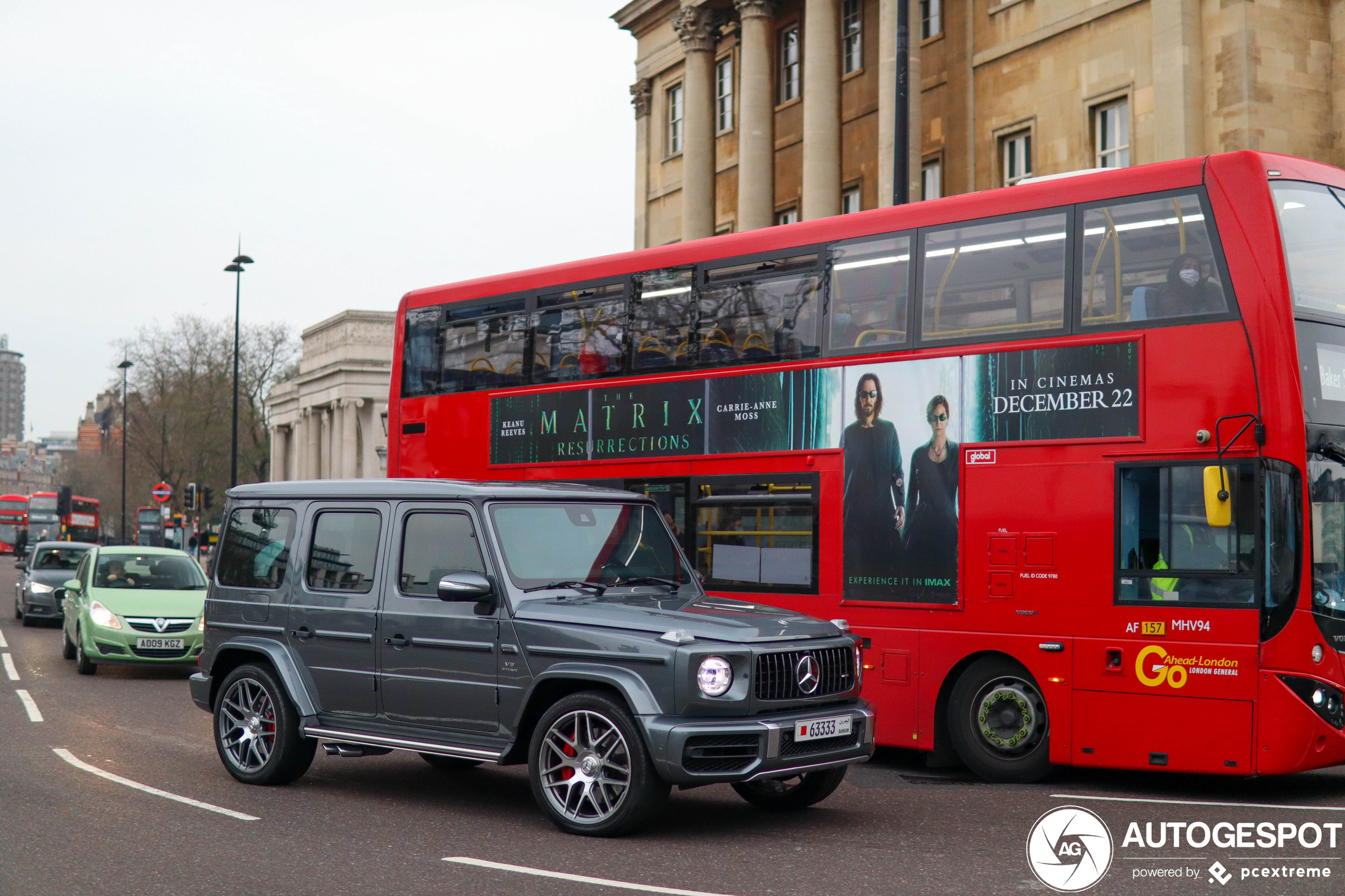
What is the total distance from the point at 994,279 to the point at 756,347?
2.24 metres

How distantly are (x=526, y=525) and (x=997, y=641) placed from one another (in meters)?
3.69

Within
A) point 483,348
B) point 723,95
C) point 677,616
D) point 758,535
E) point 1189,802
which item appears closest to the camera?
point 677,616

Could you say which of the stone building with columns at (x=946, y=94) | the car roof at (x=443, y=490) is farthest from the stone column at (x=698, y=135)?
the car roof at (x=443, y=490)

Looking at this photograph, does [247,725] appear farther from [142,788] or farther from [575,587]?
[575,587]

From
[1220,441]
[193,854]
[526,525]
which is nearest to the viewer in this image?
[193,854]

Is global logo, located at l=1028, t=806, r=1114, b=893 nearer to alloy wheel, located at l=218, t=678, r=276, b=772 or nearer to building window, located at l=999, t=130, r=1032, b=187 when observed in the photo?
alloy wheel, located at l=218, t=678, r=276, b=772

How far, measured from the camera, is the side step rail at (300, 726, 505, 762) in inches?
315

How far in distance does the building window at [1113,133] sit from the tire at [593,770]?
19388 millimetres

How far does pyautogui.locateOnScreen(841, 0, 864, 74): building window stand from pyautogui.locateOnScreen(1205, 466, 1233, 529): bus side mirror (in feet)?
77.3

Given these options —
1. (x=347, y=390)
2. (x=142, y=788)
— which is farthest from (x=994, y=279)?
(x=347, y=390)

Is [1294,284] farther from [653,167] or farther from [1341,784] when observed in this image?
[653,167]

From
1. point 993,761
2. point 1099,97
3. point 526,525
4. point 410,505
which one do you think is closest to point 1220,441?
point 993,761

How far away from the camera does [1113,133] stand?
81.6 ft

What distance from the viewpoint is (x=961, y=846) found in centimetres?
752
